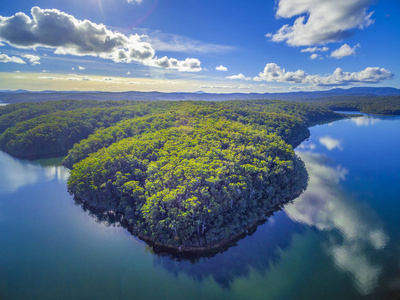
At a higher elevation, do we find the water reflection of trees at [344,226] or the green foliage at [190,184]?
the green foliage at [190,184]

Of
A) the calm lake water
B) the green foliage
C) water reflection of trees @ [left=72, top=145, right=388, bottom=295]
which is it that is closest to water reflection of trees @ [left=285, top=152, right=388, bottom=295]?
water reflection of trees @ [left=72, top=145, right=388, bottom=295]

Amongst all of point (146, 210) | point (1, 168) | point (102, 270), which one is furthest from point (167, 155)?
point (1, 168)

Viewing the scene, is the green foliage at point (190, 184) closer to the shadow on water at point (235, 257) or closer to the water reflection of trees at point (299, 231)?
the shadow on water at point (235, 257)

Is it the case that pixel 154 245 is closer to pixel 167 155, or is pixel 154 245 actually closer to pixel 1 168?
pixel 167 155

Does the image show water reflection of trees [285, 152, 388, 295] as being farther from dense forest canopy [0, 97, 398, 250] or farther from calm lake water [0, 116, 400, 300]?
dense forest canopy [0, 97, 398, 250]

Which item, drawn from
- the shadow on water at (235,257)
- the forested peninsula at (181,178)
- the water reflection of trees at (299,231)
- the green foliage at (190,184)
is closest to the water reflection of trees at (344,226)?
the water reflection of trees at (299,231)

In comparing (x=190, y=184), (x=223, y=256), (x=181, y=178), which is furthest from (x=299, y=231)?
(x=181, y=178)

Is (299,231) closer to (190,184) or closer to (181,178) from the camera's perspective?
(190,184)

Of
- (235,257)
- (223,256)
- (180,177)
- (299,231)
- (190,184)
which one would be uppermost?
(190,184)

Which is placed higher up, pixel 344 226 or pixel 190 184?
pixel 190 184

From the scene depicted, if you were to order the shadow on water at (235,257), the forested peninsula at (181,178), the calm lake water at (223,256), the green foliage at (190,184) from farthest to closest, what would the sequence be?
the forested peninsula at (181,178)
the green foliage at (190,184)
the shadow on water at (235,257)
the calm lake water at (223,256)
